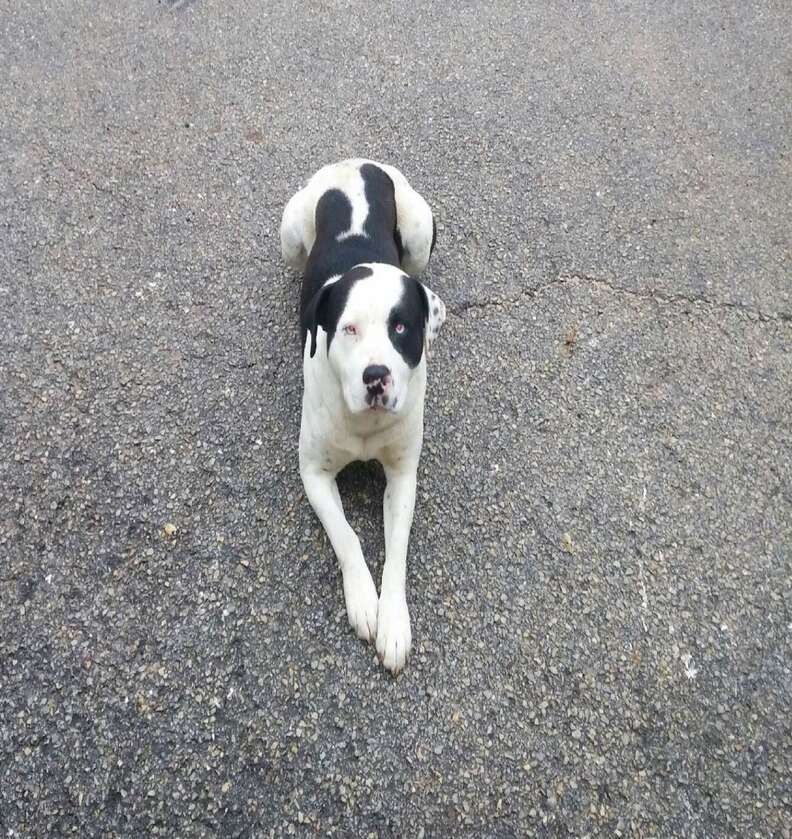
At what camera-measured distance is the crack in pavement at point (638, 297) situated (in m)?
3.76

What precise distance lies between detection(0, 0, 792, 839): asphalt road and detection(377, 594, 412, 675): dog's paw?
5cm

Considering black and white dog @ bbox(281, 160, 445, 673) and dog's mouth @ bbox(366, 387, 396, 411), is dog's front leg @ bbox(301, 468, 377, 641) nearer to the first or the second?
black and white dog @ bbox(281, 160, 445, 673)

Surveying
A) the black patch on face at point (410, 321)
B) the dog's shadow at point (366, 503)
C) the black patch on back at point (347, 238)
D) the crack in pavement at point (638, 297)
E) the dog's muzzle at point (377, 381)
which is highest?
the black patch on face at point (410, 321)

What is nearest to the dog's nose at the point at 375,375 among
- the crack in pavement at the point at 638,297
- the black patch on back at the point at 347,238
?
the black patch on back at the point at 347,238

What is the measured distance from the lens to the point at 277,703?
8.12 feet

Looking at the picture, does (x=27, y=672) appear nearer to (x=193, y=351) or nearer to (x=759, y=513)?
(x=193, y=351)

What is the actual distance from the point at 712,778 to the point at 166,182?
3.82 m

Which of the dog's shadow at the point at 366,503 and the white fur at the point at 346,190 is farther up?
the white fur at the point at 346,190

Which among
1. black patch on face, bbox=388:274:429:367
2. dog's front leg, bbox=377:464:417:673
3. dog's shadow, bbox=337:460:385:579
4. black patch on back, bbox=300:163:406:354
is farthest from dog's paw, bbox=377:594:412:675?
black patch on back, bbox=300:163:406:354

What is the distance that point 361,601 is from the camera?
2639 millimetres

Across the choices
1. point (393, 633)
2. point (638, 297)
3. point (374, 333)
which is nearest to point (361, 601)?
point (393, 633)

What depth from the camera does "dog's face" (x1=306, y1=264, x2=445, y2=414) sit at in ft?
7.72

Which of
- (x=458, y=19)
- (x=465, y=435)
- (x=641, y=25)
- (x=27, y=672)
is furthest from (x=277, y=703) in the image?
(x=641, y=25)

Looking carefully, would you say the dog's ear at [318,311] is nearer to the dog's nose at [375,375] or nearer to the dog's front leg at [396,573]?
the dog's nose at [375,375]
